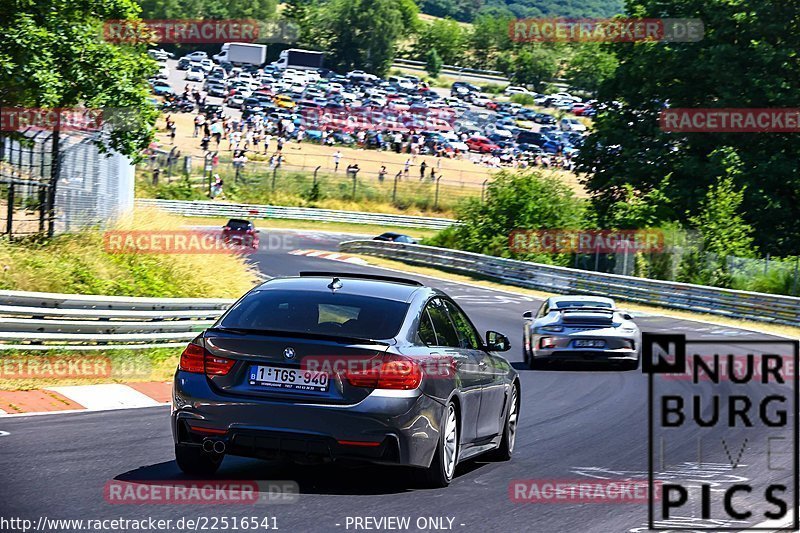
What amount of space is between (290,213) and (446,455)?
5679 cm

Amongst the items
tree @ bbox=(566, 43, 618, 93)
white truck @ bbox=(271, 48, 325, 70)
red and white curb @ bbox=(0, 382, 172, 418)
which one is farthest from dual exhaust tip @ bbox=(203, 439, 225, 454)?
tree @ bbox=(566, 43, 618, 93)

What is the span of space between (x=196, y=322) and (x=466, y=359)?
27.7 ft

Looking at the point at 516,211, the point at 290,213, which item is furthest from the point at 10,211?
the point at 290,213

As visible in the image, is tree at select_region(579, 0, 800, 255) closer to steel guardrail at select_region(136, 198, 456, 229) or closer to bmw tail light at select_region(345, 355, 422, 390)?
steel guardrail at select_region(136, 198, 456, 229)

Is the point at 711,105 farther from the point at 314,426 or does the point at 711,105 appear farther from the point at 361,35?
the point at 361,35

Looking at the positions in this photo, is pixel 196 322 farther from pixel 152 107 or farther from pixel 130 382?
pixel 152 107

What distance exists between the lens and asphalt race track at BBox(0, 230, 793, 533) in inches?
286

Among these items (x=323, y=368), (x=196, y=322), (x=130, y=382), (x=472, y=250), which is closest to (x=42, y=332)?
(x=130, y=382)

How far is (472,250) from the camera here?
158 ft

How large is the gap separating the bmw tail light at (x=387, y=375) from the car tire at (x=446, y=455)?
1.80 ft

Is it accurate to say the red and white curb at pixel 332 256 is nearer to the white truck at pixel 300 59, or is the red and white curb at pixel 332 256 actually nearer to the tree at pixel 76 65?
the tree at pixel 76 65

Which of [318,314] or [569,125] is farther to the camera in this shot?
[569,125]

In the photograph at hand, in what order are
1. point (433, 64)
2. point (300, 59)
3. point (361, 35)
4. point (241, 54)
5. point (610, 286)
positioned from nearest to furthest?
1. point (610, 286)
2. point (241, 54)
3. point (300, 59)
4. point (361, 35)
5. point (433, 64)

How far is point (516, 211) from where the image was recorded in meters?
47.0
